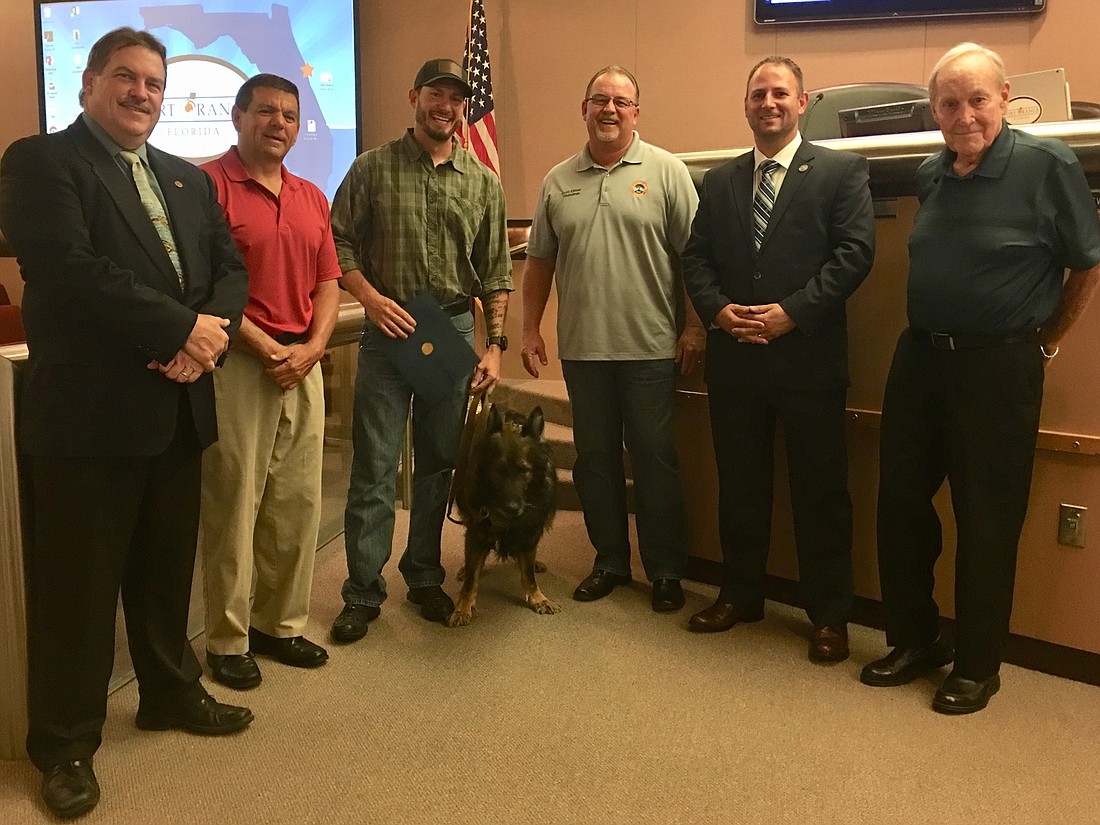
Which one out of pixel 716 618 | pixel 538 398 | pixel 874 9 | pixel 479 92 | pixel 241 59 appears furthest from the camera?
pixel 241 59

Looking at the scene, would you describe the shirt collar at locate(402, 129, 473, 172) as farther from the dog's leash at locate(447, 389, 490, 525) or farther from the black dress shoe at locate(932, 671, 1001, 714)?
the black dress shoe at locate(932, 671, 1001, 714)

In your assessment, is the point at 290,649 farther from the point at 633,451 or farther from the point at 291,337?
the point at 633,451

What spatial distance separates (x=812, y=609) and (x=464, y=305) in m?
1.44

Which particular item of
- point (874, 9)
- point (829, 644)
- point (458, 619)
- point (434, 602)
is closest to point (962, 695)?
point (829, 644)

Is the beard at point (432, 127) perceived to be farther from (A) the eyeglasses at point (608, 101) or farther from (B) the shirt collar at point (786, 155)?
(B) the shirt collar at point (786, 155)

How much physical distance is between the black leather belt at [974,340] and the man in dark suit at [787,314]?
31 centimetres

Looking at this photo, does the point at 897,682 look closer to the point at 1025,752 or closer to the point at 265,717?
the point at 1025,752

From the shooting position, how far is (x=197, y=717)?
213 cm

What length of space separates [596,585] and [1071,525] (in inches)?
57.8

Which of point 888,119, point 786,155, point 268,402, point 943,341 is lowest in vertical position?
point 268,402

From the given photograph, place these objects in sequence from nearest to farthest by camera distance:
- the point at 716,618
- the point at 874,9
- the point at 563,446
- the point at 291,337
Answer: the point at 291,337 → the point at 716,618 → the point at 563,446 → the point at 874,9

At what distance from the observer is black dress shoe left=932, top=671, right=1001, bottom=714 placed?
88.6 inches

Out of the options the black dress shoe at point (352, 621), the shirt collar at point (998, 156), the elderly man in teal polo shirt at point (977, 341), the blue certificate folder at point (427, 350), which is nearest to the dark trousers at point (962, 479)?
the elderly man in teal polo shirt at point (977, 341)

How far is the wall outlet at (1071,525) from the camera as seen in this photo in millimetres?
2396
